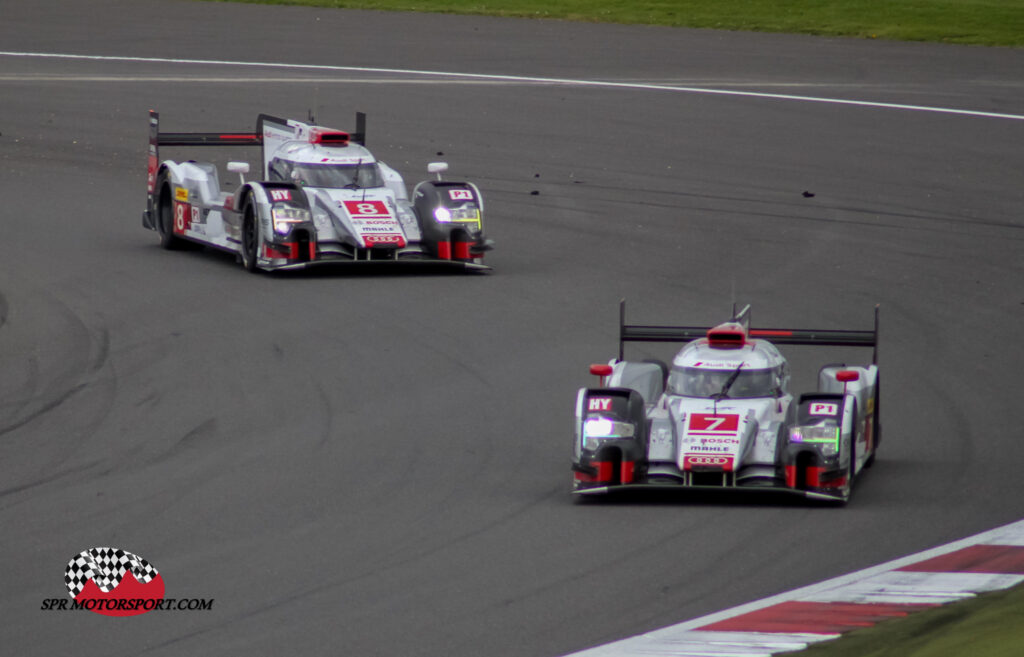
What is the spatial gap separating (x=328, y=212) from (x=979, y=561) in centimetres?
1249

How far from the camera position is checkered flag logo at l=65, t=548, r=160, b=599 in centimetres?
1088

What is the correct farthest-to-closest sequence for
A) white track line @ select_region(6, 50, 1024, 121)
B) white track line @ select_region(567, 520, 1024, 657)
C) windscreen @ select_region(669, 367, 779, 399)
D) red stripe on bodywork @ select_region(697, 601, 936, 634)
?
white track line @ select_region(6, 50, 1024, 121)
windscreen @ select_region(669, 367, 779, 399)
red stripe on bodywork @ select_region(697, 601, 936, 634)
white track line @ select_region(567, 520, 1024, 657)

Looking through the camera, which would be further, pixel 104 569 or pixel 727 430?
pixel 727 430

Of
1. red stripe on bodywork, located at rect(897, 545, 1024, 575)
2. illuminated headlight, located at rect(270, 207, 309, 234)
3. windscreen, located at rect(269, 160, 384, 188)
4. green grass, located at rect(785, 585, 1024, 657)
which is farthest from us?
windscreen, located at rect(269, 160, 384, 188)

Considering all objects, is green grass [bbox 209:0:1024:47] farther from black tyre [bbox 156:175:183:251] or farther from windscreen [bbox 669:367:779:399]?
windscreen [bbox 669:367:779:399]

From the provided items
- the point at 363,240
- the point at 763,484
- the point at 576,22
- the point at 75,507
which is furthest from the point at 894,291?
the point at 576,22

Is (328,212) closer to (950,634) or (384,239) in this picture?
(384,239)

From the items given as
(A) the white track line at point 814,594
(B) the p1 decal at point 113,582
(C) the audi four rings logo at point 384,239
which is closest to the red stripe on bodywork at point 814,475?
(A) the white track line at point 814,594

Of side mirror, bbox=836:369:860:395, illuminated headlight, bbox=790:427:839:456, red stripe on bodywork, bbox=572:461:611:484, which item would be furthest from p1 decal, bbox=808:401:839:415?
red stripe on bodywork, bbox=572:461:611:484

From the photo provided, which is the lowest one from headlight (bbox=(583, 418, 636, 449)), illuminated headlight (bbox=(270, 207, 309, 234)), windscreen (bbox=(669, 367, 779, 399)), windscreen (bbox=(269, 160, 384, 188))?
headlight (bbox=(583, 418, 636, 449))

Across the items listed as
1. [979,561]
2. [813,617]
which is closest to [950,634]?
[813,617]

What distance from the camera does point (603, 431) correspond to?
1259cm

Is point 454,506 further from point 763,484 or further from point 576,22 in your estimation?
point 576,22

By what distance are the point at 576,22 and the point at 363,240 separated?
27.9 meters
